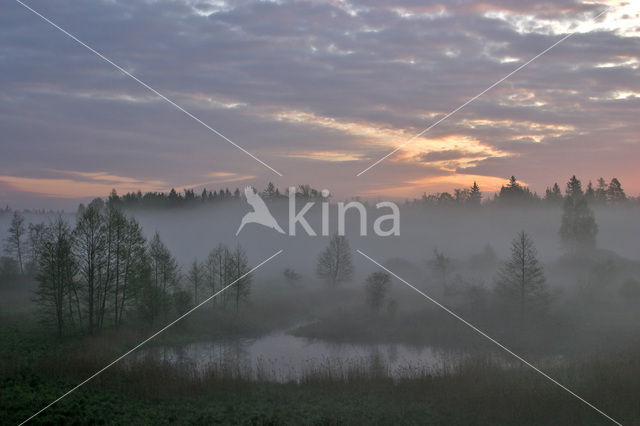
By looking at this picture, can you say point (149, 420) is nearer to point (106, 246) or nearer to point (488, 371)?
point (488, 371)

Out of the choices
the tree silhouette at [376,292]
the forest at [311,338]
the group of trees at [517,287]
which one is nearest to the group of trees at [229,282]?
the forest at [311,338]

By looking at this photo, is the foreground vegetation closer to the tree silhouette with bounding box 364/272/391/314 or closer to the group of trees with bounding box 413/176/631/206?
the tree silhouette with bounding box 364/272/391/314

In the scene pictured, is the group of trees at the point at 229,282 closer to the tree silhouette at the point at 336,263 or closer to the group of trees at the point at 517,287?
the tree silhouette at the point at 336,263

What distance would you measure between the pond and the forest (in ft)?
1.11

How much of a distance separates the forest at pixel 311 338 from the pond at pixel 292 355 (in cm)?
34

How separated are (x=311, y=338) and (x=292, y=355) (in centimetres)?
837

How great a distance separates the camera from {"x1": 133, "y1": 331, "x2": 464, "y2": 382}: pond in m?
31.4

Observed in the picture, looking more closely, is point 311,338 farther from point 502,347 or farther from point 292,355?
point 502,347

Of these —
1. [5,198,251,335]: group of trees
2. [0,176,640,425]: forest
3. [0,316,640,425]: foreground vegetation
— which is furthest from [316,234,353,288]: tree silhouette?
[0,316,640,425]: foreground vegetation

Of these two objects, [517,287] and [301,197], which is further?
[301,197]

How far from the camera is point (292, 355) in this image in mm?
36469

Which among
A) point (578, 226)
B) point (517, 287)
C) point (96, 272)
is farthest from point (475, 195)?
point (96, 272)

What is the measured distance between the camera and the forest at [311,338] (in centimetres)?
1877

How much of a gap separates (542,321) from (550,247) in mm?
69859
